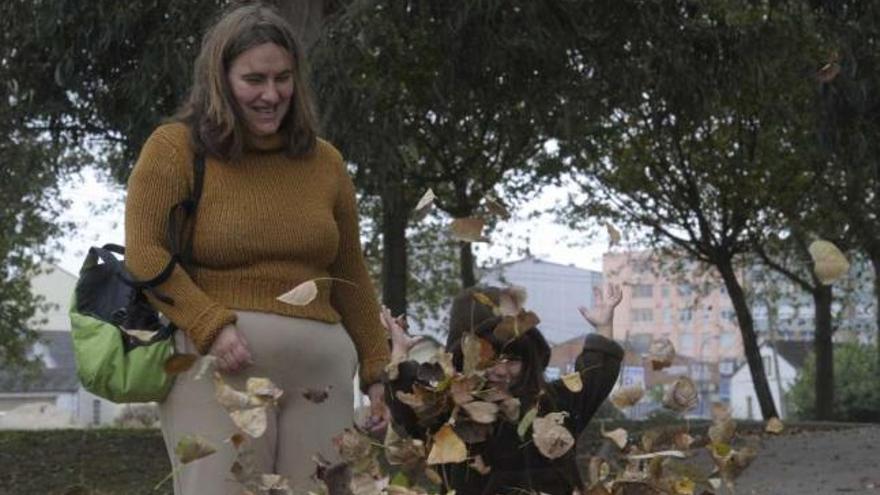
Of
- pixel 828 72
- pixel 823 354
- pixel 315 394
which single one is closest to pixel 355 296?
pixel 315 394

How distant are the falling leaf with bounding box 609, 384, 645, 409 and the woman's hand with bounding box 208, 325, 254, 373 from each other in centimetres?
90

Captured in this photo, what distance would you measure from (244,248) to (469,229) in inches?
20.6

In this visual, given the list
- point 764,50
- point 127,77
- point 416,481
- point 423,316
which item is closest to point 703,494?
point 416,481

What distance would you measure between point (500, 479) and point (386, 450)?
0.81m

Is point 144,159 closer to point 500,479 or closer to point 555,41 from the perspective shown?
point 500,479

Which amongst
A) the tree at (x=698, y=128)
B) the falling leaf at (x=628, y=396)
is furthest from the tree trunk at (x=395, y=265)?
the falling leaf at (x=628, y=396)

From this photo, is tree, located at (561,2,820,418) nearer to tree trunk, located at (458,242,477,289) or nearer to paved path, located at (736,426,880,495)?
tree trunk, located at (458,242,477,289)

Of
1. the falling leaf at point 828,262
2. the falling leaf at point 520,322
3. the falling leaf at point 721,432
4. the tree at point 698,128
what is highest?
the tree at point 698,128

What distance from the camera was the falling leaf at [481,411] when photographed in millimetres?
3562

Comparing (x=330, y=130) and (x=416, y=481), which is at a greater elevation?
(x=330, y=130)

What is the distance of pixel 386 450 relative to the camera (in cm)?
373

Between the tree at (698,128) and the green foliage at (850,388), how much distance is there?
642 centimetres

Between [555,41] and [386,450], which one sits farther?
[555,41]

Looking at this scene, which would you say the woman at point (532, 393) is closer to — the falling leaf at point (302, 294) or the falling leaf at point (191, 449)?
the falling leaf at point (302, 294)
